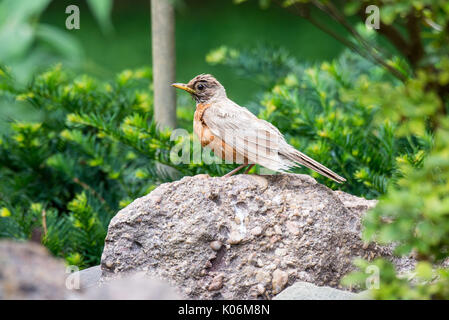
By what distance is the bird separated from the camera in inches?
102

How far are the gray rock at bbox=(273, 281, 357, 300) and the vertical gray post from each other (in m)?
1.57

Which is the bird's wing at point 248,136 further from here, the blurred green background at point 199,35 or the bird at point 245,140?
the blurred green background at point 199,35

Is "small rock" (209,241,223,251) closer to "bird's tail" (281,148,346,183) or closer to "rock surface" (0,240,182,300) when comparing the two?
"bird's tail" (281,148,346,183)

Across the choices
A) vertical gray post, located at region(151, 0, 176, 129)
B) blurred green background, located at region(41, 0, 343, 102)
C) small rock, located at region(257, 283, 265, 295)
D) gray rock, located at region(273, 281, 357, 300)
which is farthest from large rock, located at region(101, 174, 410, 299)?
blurred green background, located at region(41, 0, 343, 102)

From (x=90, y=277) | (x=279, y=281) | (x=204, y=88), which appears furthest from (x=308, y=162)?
(x=90, y=277)

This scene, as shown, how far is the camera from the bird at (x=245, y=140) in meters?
2.59

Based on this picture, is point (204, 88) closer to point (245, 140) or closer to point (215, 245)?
point (245, 140)

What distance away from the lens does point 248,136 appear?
263 cm

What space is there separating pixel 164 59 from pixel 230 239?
1501 mm

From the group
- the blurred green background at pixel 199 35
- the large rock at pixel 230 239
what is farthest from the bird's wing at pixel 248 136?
the blurred green background at pixel 199 35
